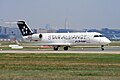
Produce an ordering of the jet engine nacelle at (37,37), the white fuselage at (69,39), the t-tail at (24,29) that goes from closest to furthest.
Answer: the white fuselage at (69,39)
the jet engine nacelle at (37,37)
the t-tail at (24,29)

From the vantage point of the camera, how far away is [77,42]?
3009 inches

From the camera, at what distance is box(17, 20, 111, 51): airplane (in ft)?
248

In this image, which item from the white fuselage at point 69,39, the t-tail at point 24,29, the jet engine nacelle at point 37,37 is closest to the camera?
the white fuselage at point 69,39

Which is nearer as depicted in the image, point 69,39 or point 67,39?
point 69,39

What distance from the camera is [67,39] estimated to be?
77125 mm

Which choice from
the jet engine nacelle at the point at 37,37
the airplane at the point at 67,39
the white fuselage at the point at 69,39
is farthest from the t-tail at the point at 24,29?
the jet engine nacelle at the point at 37,37

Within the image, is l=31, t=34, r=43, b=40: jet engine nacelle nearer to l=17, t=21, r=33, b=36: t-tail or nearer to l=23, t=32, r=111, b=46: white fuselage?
l=23, t=32, r=111, b=46: white fuselage

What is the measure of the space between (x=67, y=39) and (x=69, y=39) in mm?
479

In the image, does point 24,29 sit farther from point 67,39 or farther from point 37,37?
point 67,39

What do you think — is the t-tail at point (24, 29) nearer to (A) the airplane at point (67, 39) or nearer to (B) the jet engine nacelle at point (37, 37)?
(A) the airplane at point (67, 39)

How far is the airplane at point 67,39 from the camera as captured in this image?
248ft

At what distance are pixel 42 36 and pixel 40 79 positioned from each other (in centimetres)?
5667

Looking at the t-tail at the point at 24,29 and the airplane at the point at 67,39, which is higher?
the t-tail at the point at 24,29

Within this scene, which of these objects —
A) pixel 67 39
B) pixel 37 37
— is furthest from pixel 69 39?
pixel 37 37
